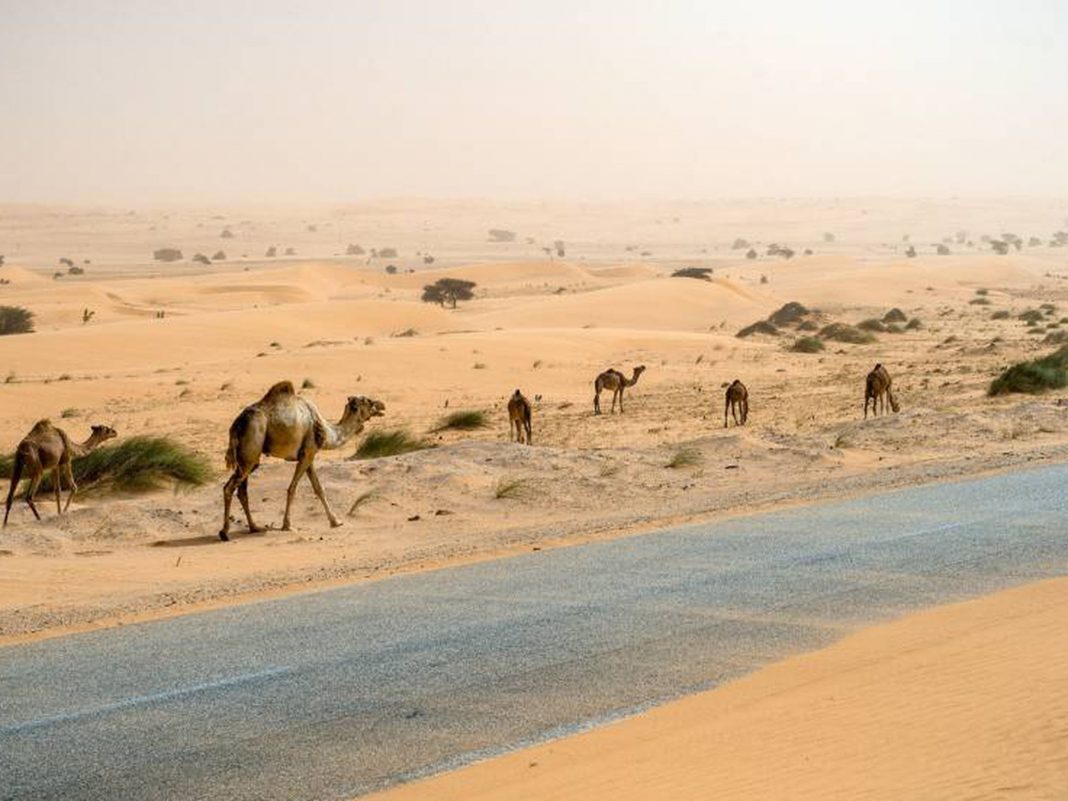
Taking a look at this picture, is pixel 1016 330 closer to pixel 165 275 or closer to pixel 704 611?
pixel 704 611

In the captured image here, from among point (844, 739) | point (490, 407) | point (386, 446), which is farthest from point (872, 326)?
point (844, 739)

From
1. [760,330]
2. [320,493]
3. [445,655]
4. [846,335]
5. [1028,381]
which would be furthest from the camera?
[760,330]

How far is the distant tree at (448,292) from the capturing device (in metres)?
86.6

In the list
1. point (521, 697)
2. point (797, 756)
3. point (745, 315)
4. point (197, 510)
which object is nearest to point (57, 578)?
point (197, 510)

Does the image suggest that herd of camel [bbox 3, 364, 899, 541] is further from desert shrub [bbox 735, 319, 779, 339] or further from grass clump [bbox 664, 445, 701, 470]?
desert shrub [bbox 735, 319, 779, 339]

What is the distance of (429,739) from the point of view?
971cm

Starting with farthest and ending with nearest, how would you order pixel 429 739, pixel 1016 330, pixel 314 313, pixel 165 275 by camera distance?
pixel 165 275 < pixel 314 313 < pixel 1016 330 < pixel 429 739

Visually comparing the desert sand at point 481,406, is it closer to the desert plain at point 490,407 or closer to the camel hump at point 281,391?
the desert plain at point 490,407

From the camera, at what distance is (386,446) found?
2802 cm

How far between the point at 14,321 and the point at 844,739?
57588 mm

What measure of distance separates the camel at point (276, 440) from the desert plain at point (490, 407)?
451 millimetres

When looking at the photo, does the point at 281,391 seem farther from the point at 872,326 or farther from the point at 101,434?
the point at 872,326

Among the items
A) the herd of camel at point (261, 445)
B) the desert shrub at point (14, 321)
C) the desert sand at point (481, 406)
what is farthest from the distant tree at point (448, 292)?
the herd of camel at point (261, 445)

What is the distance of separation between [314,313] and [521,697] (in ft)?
193
